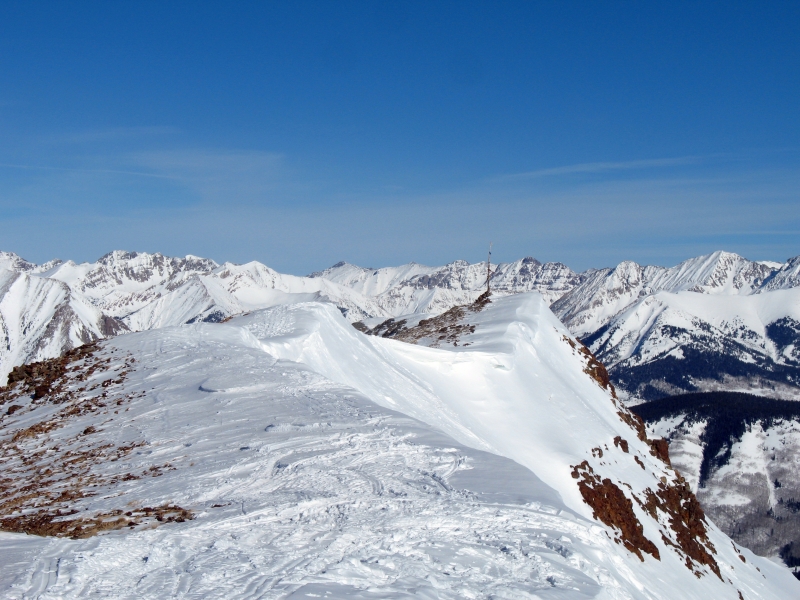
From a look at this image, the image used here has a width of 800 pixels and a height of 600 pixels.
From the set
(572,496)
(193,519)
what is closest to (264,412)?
(193,519)

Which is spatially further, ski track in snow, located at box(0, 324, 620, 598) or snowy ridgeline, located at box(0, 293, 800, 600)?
snowy ridgeline, located at box(0, 293, 800, 600)

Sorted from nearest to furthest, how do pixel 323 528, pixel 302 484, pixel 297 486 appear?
pixel 323 528 < pixel 297 486 < pixel 302 484

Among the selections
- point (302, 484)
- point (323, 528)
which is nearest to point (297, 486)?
point (302, 484)

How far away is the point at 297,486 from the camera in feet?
40.6

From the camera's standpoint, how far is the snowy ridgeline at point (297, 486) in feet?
29.9

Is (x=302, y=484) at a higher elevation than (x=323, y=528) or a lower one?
higher

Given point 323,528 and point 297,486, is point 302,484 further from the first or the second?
point 323,528

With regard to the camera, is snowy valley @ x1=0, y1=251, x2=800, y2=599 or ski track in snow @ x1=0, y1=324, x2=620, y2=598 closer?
ski track in snow @ x1=0, y1=324, x2=620, y2=598

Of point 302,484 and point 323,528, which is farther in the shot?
point 302,484

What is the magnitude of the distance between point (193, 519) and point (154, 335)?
663 inches

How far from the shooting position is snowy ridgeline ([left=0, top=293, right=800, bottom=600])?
912cm

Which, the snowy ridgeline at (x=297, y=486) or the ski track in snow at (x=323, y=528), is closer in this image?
the ski track in snow at (x=323, y=528)

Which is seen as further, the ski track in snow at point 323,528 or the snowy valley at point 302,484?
the snowy valley at point 302,484

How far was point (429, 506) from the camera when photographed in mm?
11398
